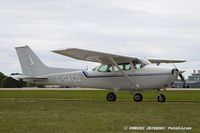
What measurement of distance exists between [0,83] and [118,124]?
97.9 meters

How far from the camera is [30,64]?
30406 mm

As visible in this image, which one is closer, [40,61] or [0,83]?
[40,61]

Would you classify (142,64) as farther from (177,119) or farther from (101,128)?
(101,128)

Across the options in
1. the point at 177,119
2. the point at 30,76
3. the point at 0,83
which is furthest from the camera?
the point at 0,83

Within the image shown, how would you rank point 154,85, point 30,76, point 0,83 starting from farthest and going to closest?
point 0,83
point 30,76
point 154,85

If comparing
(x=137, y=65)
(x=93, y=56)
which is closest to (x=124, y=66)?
(x=137, y=65)

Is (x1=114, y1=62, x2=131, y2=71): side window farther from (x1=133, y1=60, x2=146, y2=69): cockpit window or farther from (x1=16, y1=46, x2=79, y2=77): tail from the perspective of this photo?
(x1=16, y1=46, x2=79, y2=77): tail

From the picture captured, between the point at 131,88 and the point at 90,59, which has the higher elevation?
the point at 90,59

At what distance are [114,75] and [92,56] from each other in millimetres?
1648

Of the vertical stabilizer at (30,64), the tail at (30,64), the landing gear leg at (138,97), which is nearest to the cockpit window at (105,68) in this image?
the landing gear leg at (138,97)

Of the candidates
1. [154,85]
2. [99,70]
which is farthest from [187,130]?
[99,70]

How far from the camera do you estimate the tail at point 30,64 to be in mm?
30172

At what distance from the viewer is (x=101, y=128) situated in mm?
11078

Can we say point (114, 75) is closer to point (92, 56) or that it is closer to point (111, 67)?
point (111, 67)
